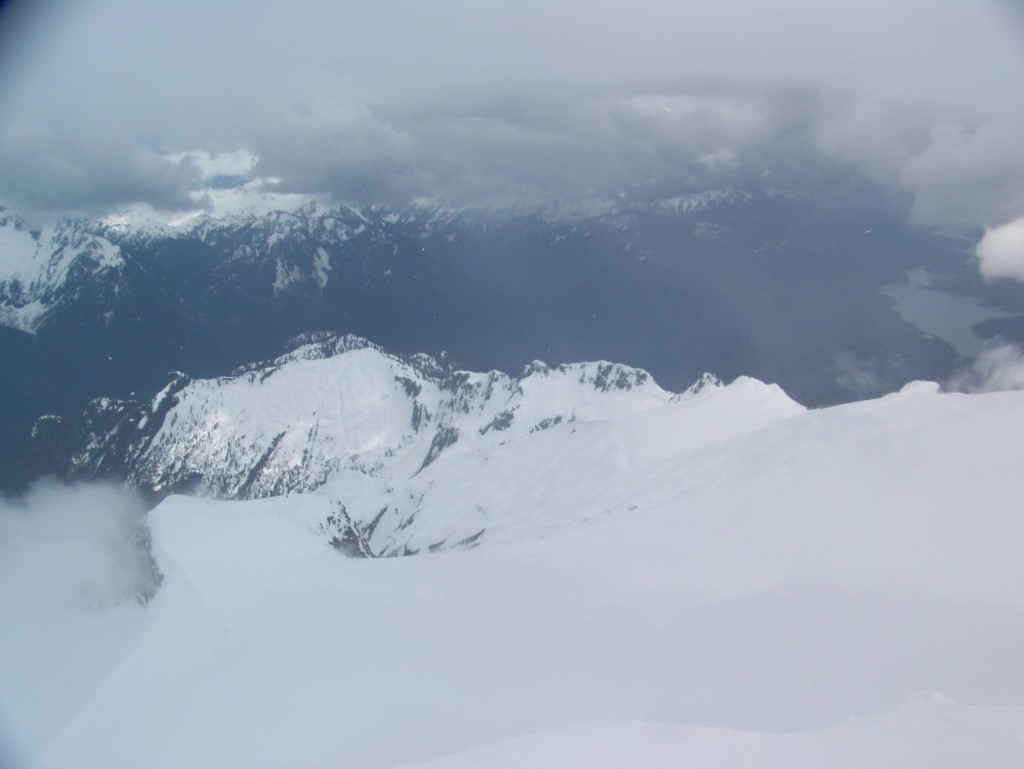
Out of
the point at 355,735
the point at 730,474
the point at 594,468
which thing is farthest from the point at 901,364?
the point at 355,735

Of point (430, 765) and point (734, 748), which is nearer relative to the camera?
point (734, 748)

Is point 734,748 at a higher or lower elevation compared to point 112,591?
higher

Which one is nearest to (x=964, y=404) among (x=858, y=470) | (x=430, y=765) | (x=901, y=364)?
(x=858, y=470)

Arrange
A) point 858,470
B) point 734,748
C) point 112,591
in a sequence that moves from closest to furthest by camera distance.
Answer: point 734,748 < point 858,470 < point 112,591

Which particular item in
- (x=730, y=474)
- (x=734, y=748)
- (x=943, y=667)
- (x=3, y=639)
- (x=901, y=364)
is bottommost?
(x=3, y=639)

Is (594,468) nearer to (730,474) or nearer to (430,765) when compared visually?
(730,474)

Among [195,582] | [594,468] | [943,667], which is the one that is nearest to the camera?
[943,667]
